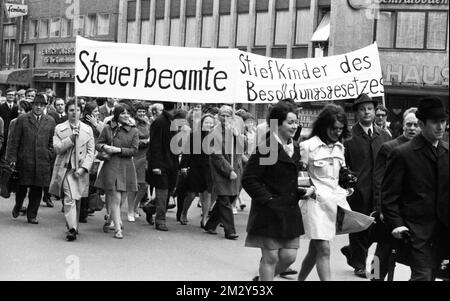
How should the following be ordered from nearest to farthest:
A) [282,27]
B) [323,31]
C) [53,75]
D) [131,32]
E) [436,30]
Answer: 1. [436,30]
2. [323,31]
3. [282,27]
4. [131,32]
5. [53,75]

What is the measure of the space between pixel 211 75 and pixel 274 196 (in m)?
5.02

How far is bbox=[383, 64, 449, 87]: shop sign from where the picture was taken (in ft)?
109

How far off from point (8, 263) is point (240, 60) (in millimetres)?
5285

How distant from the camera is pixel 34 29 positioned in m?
56.5

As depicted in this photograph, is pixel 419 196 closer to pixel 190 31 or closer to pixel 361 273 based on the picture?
pixel 361 273

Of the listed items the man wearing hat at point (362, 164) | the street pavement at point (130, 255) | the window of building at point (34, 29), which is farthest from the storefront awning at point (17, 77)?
the man wearing hat at point (362, 164)

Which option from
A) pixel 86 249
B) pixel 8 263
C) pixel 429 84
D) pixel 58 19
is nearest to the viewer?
pixel 8 263

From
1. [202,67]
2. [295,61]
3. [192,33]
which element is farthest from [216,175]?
[192,33]

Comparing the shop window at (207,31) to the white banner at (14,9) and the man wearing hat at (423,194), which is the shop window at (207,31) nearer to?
the white banner at (14,9)

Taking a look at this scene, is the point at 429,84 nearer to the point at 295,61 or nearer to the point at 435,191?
the point at 295,61

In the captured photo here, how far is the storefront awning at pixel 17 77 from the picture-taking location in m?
53.7

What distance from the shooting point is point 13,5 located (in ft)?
164

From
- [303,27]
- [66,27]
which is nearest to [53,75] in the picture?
[66,27]

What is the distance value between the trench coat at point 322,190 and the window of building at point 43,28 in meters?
49.1
